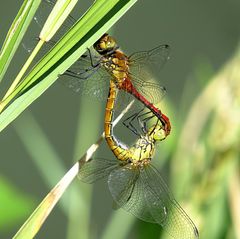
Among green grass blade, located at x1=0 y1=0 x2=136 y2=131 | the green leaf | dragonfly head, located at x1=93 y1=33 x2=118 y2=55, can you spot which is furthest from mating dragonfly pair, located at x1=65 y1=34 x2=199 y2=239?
green grass blade, located at x1=0 y1=0 x2=136 y2=131

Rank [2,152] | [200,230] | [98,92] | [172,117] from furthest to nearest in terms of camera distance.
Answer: [2,152] < [172,117] < [98,92] < [200,230]

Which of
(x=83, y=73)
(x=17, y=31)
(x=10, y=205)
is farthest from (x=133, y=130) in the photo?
(x=17, y=31)

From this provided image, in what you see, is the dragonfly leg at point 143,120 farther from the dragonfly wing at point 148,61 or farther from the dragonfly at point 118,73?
the dragonfly wing at point 148,61

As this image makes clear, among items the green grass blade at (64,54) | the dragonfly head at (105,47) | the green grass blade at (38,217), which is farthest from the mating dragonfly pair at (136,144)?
the green grass blade at (64,54)

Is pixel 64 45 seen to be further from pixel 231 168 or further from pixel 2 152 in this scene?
pixel 2 152

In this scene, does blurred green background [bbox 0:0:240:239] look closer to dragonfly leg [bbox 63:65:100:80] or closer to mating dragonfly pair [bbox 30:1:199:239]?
mating dragonfly pair [bbox 30:1:199:239]

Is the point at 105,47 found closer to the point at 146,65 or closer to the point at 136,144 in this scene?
the point at 146,65

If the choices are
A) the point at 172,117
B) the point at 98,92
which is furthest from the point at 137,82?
the point at 172,117
